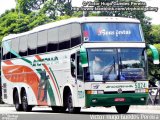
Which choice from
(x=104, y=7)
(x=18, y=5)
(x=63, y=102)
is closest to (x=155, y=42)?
(x=104, y=7)

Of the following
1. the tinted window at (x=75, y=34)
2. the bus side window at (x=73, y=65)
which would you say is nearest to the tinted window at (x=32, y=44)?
the tinted window at (x=75, y=34)

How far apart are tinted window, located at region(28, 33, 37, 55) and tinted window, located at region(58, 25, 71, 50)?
3048 mm

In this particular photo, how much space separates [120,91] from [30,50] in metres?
7.35

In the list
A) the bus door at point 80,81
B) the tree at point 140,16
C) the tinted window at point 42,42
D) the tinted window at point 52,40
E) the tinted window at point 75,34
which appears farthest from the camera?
the tree at point 140,16

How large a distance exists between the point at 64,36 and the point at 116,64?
10.2ft

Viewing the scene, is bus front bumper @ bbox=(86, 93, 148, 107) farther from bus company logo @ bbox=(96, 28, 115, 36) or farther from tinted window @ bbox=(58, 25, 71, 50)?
tinted window @ bbox=(58, 25, 71, 50)

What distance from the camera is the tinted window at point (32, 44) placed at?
96.4ft

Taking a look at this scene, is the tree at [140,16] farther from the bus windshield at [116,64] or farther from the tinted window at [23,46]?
the bus windshield at [116,64]

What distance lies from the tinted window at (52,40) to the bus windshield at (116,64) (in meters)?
3.41

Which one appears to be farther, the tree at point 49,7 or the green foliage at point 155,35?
the tree at point 49,7

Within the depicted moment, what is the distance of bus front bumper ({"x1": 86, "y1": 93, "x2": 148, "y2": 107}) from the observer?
2359 cm

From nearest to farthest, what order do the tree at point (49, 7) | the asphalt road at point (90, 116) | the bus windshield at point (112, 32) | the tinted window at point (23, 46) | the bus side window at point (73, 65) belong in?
the asphalt road at point (90, 116) → the bus windshield at point (112, 32) → the bus side window at point (73, 65) → the tinted window at point (23, 46) → the tree at point (49, 7)

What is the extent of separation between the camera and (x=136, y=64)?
24047 millimetres

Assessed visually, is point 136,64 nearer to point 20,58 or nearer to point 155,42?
point 20,58
